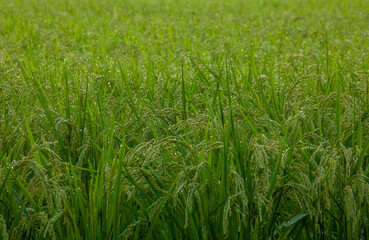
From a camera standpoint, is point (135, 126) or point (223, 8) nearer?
point (135, 126)

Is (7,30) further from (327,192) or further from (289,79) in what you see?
(327,192)

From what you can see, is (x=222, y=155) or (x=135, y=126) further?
(x=135, y=126)

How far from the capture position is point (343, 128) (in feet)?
8.73

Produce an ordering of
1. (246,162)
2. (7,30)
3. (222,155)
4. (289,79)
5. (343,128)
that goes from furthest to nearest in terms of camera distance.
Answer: (7,30) < (289,79) < (343,128) < (222,155) < (246,162)

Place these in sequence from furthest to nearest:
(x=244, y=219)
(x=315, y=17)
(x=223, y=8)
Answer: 1. (x=223, y=8)
2. (x=315, y=17)
3. (x=244, y=219)

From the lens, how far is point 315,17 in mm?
9445

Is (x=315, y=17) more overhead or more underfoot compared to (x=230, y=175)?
more underfoot

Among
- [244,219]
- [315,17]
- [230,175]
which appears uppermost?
[230,175]

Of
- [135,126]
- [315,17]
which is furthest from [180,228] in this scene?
[315,17]

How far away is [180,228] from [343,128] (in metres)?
1.18

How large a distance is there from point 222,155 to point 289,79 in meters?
1.79

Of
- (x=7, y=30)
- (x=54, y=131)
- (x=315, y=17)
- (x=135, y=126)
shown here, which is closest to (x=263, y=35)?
(x=315, y=17)

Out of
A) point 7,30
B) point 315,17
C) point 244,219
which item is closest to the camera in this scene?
point 244,219

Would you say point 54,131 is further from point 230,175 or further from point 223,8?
point 223,8
